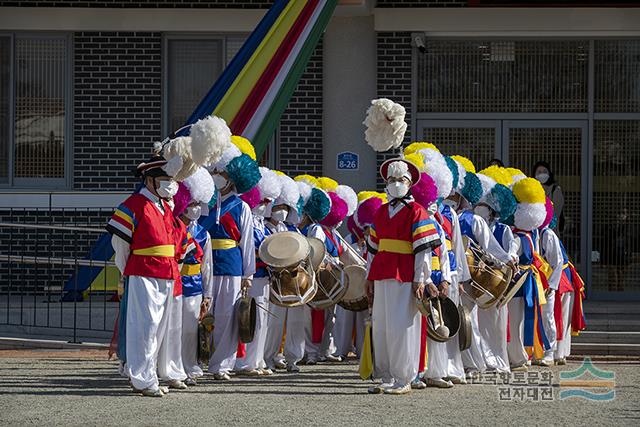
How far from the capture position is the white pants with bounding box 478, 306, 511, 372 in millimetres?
12742

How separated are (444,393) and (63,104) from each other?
9.10m

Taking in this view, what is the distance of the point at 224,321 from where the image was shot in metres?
11.8

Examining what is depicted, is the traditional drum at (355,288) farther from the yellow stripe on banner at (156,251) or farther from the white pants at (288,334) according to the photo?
the yellow stripe on banner at (156,251)

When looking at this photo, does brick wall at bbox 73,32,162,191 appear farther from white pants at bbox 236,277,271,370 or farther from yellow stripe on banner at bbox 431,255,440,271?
yellow stripe on banner at bbox 431,255,440,271

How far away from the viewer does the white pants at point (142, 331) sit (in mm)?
10406

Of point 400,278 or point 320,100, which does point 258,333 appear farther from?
point 320,100

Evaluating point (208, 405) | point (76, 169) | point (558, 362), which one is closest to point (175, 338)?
point (208, 405)

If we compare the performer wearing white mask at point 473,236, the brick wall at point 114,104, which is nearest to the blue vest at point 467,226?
the performer wearing white mask at point 473,236

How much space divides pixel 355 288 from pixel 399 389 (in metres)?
2.26

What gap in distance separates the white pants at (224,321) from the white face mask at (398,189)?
5.55 ft

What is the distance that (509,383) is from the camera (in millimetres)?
11719

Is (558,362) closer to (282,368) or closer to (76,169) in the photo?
(282,368)

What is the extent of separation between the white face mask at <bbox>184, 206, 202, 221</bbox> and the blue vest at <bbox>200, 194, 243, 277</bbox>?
0.37 m

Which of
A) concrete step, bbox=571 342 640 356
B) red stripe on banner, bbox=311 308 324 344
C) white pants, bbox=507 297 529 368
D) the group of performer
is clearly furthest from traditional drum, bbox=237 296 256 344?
concrete step, bbox=571 342 640 356
